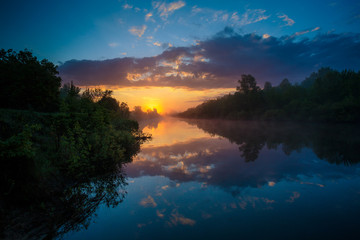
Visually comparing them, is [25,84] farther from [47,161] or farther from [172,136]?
[172,136]

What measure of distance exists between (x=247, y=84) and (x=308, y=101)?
A: 25754mm

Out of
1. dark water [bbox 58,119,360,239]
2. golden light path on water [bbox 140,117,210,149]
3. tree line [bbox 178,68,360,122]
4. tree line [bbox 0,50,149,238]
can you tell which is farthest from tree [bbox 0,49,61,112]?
tree line [bbox 178,68,360,122]

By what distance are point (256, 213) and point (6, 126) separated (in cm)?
965

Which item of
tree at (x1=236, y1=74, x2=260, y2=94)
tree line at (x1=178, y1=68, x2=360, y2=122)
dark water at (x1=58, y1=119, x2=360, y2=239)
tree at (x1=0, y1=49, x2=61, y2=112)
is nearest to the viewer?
dark water at (x1=58, y1=119, x2=360, y2=239)

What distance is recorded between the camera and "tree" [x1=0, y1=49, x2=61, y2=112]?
43.4 ft

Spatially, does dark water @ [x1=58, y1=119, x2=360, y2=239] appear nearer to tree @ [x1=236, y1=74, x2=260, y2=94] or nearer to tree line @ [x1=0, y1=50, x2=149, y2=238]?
tree line @ [x1=0, y1=50, x2=149, y2=238]

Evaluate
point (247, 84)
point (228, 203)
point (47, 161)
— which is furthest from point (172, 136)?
point (247, 84)

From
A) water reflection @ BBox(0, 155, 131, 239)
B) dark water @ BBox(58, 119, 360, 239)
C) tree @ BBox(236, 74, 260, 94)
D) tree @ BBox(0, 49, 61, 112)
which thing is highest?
tree @ BBox(236, 74, 260, 94)

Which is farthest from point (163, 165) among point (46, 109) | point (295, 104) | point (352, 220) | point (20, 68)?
point (295, 104)

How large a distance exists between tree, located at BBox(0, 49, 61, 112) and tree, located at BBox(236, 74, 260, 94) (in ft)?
208

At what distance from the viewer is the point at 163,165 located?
10250 millimetres

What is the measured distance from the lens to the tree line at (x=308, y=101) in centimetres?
3395

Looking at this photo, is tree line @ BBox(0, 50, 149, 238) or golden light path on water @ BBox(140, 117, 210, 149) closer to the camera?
tree line @ BBox(0, 50, 149, 238)

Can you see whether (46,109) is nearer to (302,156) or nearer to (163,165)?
(163,165)
